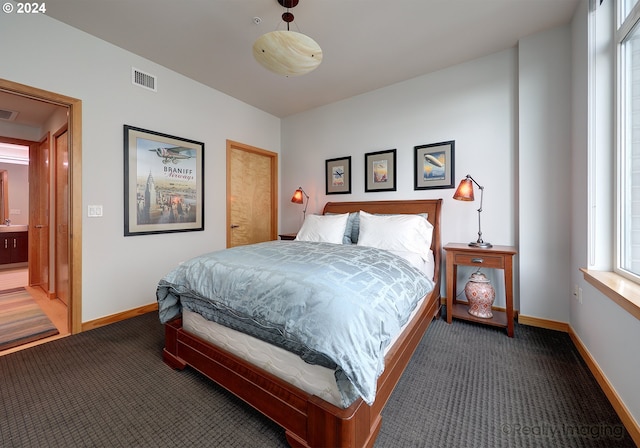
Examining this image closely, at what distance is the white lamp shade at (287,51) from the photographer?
5.25 ft

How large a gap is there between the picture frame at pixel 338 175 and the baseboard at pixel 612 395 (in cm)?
283

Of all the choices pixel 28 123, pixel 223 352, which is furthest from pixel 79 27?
pixel 223 352

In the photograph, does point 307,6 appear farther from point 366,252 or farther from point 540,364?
→ point 540,364

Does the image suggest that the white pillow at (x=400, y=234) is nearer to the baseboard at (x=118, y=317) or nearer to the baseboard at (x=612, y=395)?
the baseboard at (x=612, y=395)

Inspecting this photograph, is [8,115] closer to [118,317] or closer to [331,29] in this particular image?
[118,317]

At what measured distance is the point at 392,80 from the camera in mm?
3305

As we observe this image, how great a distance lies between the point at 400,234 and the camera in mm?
2602

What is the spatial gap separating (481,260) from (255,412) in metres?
2.25

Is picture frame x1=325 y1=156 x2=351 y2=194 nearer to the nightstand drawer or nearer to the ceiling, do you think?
the ceiling

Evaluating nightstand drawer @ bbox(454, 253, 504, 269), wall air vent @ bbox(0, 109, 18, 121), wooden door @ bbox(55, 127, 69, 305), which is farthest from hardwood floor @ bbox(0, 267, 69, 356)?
nightstand drawer @ bbox(454, 253, 504, 269)

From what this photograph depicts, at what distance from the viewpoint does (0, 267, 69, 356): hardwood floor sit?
94.5 inches

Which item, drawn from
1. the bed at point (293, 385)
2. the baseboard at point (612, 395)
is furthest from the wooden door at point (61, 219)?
the baseboard at point (612, 395)

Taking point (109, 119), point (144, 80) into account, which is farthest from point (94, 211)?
point (144, 80)

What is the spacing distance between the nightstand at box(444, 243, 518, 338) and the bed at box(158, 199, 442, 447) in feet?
2.00
